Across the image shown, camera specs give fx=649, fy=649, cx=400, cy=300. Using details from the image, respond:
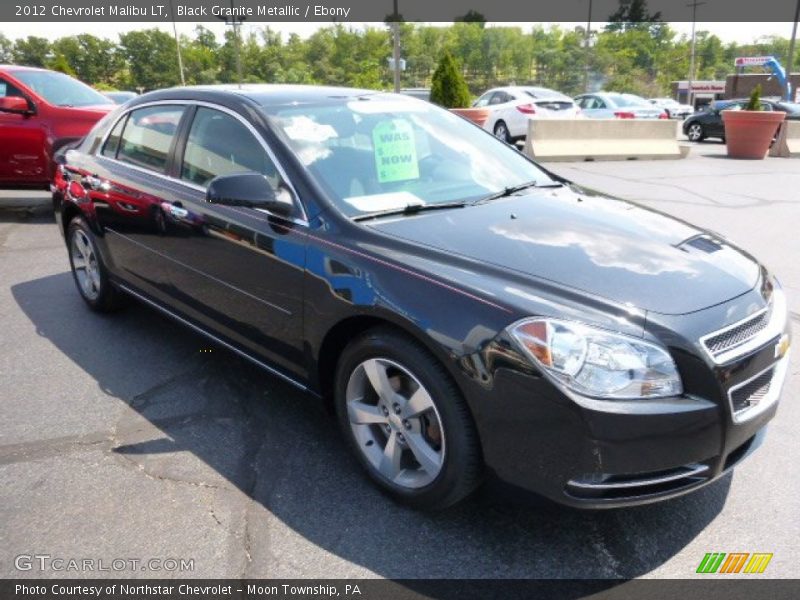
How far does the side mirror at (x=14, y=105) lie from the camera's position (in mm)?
7637

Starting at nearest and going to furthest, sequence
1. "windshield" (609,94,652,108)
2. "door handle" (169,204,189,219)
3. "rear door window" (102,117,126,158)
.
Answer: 1. "door handle" (169,204,189,219)
2. "rear door window" (102,117,126,158)
3. "windshield" (609,94,652,108)

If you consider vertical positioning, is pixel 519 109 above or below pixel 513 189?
above

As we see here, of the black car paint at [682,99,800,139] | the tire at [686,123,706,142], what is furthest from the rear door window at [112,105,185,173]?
the tire at [686,123,706,142]

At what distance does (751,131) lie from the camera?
1482cm

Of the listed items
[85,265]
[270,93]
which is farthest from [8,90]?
[270,93]

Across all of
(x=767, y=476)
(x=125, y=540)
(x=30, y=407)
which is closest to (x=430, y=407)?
(x=125, y=540)

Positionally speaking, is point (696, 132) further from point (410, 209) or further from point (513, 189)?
point (410, 209)

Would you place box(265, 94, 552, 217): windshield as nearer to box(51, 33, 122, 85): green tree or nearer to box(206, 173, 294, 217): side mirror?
box(206, 173, 294, 217): side mirror

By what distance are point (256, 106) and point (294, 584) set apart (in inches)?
88.3

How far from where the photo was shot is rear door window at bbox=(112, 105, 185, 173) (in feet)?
12.5

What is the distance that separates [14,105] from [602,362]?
8.03 meters

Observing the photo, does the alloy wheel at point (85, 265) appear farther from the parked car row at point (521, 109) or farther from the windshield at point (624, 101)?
the windshield at point (624, 101)

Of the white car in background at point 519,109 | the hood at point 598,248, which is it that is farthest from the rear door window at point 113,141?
the white car in background at point 519,109

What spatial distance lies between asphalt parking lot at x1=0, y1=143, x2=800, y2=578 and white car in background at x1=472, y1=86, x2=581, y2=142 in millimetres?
13040
